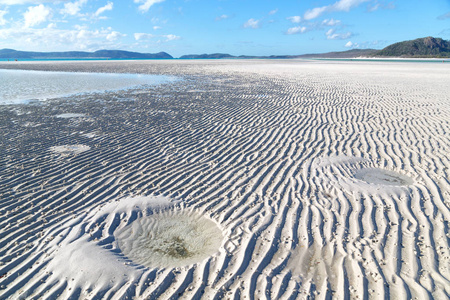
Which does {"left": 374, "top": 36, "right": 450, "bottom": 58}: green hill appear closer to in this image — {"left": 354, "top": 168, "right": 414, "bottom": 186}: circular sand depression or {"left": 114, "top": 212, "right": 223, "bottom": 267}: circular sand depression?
{"left": 354, "top": 168, "right": 414, "bottom": 186}: circular sand depression

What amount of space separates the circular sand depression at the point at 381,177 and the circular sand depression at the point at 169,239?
3667 mm

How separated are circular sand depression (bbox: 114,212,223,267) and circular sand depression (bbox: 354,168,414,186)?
3.67 m

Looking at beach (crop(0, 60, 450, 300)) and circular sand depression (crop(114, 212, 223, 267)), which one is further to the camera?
circular sand depression (crop(114, 212, 223, 267))

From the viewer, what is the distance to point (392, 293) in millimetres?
3326

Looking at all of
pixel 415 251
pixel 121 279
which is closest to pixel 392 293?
pixel 415 251

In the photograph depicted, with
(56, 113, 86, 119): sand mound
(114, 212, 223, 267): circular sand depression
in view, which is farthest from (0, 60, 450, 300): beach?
(56, 113, 86, 119): sand mound

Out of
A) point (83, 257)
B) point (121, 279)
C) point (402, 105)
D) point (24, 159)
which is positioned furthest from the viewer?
point (402, 105)

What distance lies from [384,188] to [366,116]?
6.54 metres

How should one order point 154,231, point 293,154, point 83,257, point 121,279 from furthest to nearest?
point 293,154, point 154,231, point 83,257, point 121,279

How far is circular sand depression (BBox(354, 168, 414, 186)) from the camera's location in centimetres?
605

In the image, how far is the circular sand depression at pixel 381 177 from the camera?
19.9ft

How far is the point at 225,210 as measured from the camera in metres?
5.11

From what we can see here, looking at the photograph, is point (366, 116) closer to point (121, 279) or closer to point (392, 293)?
point (392, 293)

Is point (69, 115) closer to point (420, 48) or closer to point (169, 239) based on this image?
point (169, 239)
